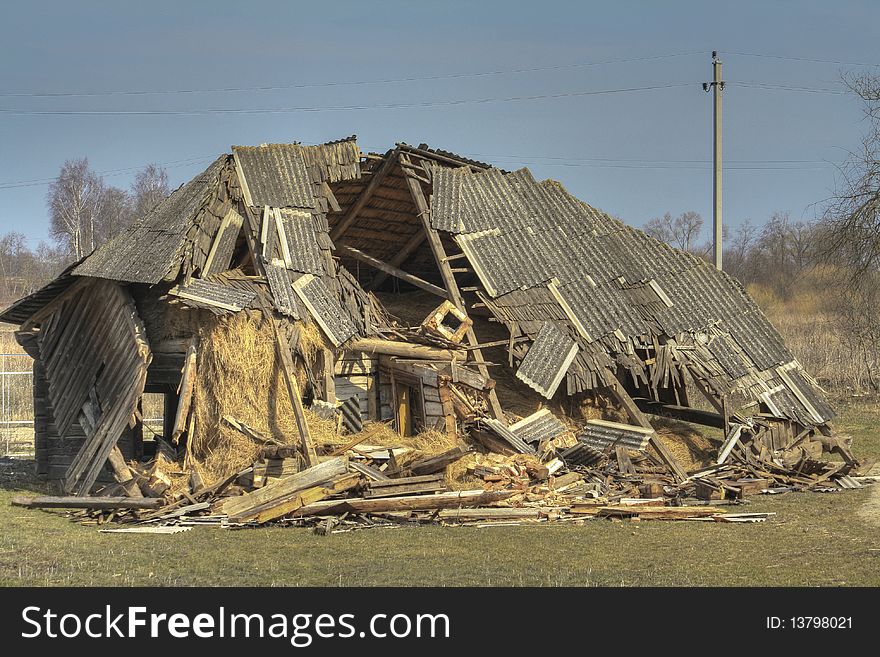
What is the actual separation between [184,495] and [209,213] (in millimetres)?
5968

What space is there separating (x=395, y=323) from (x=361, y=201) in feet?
10.9

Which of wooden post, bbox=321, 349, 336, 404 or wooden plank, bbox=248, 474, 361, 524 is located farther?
wooden post, bbox=321, 349, 336, 404

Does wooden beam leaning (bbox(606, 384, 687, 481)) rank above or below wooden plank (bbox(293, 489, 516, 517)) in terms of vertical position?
above

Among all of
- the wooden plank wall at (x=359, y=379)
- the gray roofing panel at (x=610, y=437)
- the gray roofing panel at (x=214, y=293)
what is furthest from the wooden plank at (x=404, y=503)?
the wooden plank wall at (x=359, y=379)

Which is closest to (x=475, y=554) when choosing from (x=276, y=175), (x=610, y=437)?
(x=610, y=437)

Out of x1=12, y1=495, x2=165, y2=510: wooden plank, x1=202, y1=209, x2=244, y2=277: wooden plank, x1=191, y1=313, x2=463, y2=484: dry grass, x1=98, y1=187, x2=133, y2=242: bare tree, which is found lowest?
x1=12, y1=495, x2=165, y2=510: wooden plank

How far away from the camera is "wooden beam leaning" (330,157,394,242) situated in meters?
23.1

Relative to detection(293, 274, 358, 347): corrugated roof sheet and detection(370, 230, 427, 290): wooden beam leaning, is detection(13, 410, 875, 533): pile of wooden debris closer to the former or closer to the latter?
detection(293, 274, 358, 347): corrugated roof sheet

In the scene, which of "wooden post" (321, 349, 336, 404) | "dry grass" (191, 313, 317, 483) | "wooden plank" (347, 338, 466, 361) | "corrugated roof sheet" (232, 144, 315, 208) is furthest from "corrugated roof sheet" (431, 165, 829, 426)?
"dry grass" (191, 313, 317, 483)

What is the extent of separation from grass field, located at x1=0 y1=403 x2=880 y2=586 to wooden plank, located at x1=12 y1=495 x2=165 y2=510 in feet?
1.36

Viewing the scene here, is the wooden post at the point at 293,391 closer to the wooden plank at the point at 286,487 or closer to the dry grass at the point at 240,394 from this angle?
the dry grass at the point at 240,394

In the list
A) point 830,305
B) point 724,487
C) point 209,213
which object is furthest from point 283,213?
point 830,305

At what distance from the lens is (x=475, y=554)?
43.3 feet

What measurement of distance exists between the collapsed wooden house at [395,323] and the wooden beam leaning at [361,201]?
0.19 ft
